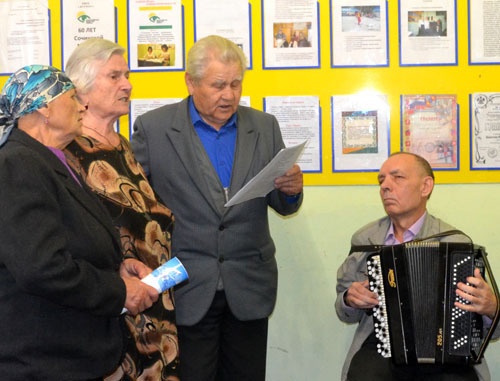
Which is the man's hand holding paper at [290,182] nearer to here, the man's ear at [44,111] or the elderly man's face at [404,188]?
the elderly man's face at [404,188]

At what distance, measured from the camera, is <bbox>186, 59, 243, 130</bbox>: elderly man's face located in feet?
8.50

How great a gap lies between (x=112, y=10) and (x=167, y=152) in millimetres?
1187

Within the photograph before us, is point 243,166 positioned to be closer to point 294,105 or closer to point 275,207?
point 275,207

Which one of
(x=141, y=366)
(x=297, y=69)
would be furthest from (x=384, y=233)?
(x=141, y=366)

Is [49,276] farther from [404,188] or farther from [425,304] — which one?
[404,188]

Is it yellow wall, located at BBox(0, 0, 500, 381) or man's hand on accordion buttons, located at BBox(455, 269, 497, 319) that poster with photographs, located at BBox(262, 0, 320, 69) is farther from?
man's hand on accordion buttons, located at BBox(455, 269, 497, 319)

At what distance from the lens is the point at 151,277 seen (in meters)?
1.95

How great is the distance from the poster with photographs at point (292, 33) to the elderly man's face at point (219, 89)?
74 cm

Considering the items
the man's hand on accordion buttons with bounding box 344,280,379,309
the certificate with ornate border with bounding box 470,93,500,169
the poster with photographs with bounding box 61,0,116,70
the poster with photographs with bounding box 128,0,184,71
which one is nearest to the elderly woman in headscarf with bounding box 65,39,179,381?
the man's hand on accordion buttons with bounding box 344,280,379,309

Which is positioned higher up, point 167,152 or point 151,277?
point 167,152

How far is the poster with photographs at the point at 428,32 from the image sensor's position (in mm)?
3268

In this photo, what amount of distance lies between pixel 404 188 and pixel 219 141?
0.87 m

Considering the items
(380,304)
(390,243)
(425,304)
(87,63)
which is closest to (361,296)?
(380,304)

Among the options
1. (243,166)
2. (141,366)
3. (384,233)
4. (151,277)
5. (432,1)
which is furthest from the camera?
(432,1)
